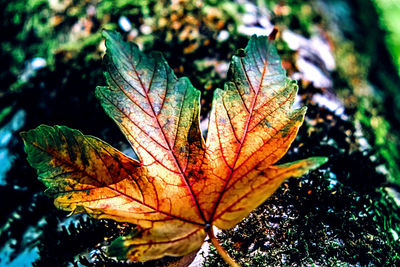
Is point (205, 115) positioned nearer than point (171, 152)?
No

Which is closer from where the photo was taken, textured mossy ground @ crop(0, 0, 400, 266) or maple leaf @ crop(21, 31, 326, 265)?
maple leaf @ crop(21, 31, 326, 265)

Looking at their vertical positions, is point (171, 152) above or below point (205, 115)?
below

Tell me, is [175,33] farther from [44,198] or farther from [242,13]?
[44,198]

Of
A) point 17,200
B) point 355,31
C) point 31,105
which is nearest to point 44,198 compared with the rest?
point 17,200

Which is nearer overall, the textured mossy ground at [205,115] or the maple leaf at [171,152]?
the maple leaf at [171,152]
